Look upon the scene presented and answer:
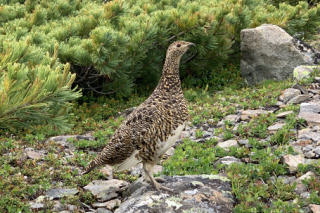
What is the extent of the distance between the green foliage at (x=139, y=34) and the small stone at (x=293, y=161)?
167 inches

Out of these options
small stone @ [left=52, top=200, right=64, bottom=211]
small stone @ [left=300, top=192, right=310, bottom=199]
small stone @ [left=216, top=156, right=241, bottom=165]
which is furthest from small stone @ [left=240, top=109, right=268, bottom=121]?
small stone @ [left=52, top=200, right=64, bottom=211]

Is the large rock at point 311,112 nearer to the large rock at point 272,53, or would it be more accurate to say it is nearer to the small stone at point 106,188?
the large rock at point 272,53

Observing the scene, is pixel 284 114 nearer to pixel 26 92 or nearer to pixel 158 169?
pixel 158 169

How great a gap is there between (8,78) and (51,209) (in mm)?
2325

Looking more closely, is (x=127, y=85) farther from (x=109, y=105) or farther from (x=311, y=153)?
(x=311, y=153)

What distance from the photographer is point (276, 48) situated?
10.2 m

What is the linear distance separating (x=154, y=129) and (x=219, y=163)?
1643 mm

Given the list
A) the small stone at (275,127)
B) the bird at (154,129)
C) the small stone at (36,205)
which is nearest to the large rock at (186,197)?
the bird at (154,129)

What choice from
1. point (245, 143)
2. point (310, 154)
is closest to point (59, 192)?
point (245, 143)

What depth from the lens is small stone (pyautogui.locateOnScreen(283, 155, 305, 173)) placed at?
5.46 metres

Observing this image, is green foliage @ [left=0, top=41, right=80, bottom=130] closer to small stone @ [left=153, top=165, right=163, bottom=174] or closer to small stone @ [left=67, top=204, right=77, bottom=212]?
small stone @ [left=67, top=204, right=77, bottom=212]

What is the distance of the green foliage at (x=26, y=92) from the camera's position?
366cm

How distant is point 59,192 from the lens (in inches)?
226

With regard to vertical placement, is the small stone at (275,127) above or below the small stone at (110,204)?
above
